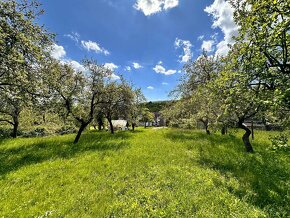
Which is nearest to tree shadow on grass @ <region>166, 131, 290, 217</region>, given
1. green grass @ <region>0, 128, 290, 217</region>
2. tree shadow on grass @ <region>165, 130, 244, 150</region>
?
green grass @ <region>0, 128, 290, 217</region>

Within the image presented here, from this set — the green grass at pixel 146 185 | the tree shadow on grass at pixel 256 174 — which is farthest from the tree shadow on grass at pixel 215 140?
the green grass at pixel 146 185

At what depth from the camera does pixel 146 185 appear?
754 centimetres

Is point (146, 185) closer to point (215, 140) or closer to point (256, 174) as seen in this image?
point (256, 174)

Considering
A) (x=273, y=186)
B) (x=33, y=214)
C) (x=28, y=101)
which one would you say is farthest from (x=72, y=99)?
(x=273, y=186)

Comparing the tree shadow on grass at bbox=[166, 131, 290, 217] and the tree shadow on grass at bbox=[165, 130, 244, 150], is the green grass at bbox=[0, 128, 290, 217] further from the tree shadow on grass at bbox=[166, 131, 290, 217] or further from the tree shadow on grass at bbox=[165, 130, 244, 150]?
the tree shadow on grass at bbox=[165, 130, 244, 150]

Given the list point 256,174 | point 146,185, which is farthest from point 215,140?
point 146,185

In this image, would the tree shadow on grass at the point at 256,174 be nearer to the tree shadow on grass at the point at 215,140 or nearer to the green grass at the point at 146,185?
the green grass at the point at 146,185

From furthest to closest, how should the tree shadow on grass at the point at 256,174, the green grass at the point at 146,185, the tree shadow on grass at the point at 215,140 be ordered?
1. the tree shadow on grass at the point at 215,140
2. the tree shadow on grass at the point at 256,174
3. the green grass at the point at 146,185

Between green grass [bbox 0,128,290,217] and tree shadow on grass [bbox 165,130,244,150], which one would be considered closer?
green grass [bbox 0,128,290,217]

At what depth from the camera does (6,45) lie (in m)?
8.82

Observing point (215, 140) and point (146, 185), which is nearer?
point (146, 185)

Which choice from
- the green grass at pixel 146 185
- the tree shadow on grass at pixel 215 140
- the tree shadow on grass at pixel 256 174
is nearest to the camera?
the green grass at pixel 146 185

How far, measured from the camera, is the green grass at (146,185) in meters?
5.72

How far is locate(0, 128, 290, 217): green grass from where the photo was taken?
5721mm
